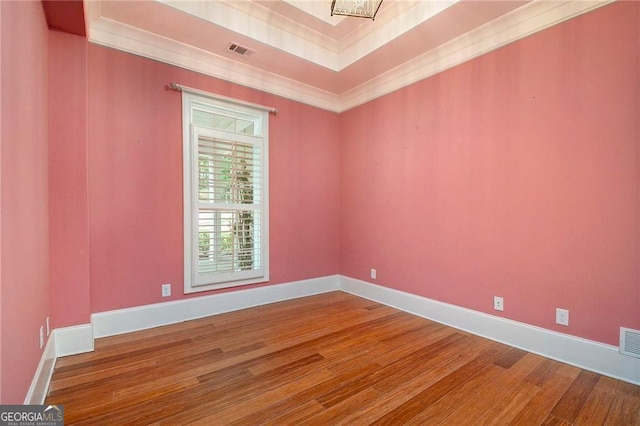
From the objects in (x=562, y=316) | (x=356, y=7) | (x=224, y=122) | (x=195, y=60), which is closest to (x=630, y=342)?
(x=562, y=316)

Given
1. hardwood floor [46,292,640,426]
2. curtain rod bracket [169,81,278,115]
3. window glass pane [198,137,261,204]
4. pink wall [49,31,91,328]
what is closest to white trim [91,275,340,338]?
hardwood floor [46,292,640,426]

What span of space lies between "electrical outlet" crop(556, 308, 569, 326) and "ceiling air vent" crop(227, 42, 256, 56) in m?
3.63

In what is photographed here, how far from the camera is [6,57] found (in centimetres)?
123

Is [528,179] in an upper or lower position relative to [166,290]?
upper

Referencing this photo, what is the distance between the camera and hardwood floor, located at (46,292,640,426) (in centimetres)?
164

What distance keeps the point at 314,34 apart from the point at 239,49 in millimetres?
833

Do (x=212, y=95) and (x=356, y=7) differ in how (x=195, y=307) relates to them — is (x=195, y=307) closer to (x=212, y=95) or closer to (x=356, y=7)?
(x=212, y=95)

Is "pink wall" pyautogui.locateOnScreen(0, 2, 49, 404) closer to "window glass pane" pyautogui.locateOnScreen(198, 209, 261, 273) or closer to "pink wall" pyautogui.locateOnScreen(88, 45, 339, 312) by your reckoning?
"pink wall" pyautogui.locateOnScreen(88, 45, 339, 312)

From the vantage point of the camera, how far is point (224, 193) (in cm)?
330

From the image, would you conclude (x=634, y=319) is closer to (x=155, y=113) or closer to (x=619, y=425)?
(x=619, y=425)

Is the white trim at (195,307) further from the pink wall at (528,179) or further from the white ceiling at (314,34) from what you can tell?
the white ceiling at (314,34)

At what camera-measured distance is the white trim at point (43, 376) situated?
1539mm

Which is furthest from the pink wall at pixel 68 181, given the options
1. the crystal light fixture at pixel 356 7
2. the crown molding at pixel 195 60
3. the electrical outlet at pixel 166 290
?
the crystal light fixture at pixel 356 7

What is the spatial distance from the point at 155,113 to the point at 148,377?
2327 mm
